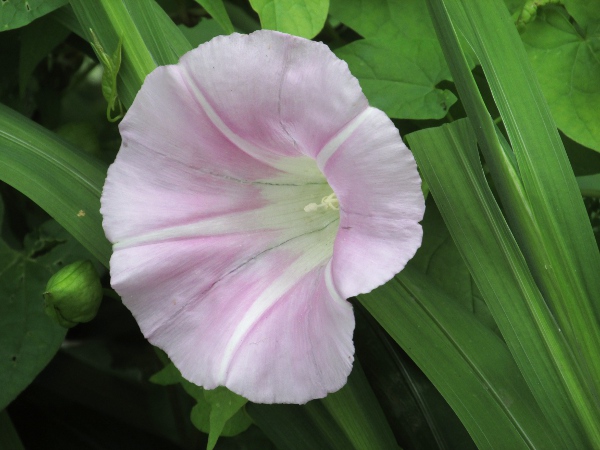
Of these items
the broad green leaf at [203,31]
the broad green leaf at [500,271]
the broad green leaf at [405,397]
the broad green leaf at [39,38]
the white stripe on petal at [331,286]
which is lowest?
the broad green leaf at [405,397]

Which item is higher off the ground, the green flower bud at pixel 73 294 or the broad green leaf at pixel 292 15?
the broad green leaf at pixel 292 15

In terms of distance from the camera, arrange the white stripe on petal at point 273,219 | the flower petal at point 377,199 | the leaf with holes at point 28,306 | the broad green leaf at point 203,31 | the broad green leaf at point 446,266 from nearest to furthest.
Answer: the flower petal at point 377,199 < the white stripe on petal at point 273,219 < the broad green leaf at point 446,266 < the leaf with holes at point 28,306 < the broad green leaf at point 203,31

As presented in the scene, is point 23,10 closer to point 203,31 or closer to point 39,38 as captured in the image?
point 39,38

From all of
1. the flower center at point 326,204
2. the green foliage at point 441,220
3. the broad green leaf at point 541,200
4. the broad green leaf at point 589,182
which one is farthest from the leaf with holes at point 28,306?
the broad green leaf at point 589,182

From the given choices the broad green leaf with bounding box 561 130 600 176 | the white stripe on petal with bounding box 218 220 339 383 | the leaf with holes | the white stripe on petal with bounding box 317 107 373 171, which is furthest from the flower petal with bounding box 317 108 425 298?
the leaf with holes

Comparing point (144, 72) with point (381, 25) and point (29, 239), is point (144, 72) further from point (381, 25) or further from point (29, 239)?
point (29, 239)

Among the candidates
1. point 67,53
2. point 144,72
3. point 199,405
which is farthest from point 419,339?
point 67,53

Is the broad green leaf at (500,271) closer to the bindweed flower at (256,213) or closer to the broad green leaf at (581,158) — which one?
the bindweed flower at (256,213)
